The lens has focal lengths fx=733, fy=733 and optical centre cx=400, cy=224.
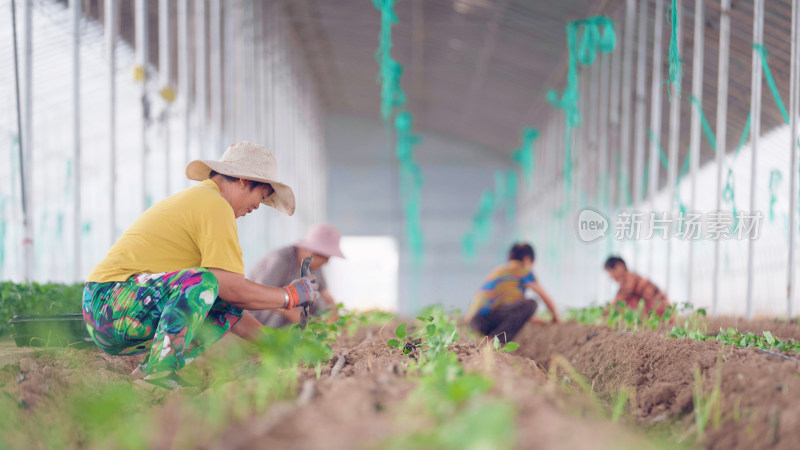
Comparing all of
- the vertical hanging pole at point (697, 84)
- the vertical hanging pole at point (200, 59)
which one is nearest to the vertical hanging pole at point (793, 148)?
the vertical hanging pole at point (697, 84)

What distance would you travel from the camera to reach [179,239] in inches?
115

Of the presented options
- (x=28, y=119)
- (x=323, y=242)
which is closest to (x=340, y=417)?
(x=323, y=242)

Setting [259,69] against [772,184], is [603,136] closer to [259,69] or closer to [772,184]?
[772,184]

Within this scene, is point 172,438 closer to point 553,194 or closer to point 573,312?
point 573,312

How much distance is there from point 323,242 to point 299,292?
1647 mm

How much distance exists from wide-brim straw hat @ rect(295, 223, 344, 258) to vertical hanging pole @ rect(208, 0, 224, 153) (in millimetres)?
5336

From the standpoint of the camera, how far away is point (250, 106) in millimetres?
11680

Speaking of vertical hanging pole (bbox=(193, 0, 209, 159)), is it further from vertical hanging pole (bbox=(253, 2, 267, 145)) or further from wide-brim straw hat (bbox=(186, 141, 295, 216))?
wide-brim straw hat (bbox=(186, 141, 295, 216))

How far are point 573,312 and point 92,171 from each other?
1332 cm

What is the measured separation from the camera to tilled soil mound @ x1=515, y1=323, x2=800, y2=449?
200 cm

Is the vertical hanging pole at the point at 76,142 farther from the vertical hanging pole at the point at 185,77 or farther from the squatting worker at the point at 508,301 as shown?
the squatting worker at the point at 508,301

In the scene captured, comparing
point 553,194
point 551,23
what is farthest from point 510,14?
point 553,194

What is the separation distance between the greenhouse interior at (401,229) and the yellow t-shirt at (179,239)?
0.01 metres

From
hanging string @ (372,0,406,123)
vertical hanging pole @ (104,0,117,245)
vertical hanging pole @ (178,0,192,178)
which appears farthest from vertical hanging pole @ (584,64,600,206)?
vertical hanging pole @ (104,0,117,245)
